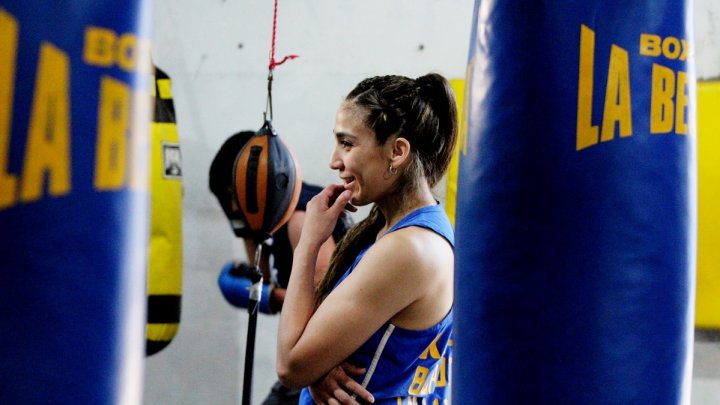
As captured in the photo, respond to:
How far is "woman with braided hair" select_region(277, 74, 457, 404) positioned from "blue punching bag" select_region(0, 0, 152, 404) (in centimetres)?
43

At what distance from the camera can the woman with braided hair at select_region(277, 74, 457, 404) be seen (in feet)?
3.87

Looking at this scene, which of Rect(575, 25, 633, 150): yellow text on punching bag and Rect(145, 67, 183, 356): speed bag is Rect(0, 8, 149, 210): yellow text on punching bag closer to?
Rect(575, 25, 633, 150): yellow text on punching bag

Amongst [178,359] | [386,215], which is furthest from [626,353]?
[178,359]

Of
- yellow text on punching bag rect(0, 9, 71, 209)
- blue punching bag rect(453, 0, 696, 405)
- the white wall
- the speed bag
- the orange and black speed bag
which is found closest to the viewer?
yellow text on punching bag rect(0, 9, 71, 209)

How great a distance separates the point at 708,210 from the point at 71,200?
2344 millimetres

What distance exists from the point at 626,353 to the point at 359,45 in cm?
214

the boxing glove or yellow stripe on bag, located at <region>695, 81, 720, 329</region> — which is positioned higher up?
yellow stripe on bag, located at <region>695, 81, 720, 329</region>

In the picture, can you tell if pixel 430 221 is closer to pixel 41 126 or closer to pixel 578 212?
pixel 578 212

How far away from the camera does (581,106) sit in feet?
3.24

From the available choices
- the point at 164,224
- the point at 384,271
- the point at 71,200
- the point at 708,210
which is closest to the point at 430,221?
the point at 384,271

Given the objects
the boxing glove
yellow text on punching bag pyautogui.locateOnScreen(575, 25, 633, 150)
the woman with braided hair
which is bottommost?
the boxing glove

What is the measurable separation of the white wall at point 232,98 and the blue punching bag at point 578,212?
1.95 metres

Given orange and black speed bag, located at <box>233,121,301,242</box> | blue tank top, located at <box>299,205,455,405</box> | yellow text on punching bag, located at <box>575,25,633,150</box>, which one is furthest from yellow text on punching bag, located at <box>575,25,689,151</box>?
orange and black speed bag, located at <box>233,121,301,242</box>

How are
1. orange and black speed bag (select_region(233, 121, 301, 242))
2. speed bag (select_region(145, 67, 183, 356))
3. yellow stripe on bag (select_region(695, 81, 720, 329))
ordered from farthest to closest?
1. yellow stripe on bag (select_region(695, 81, 720, 329))
2. speed bag (select_region(145, 67, 183, 356))
3. orange and black speed bag (select_region(233, 121, 301, 242))
